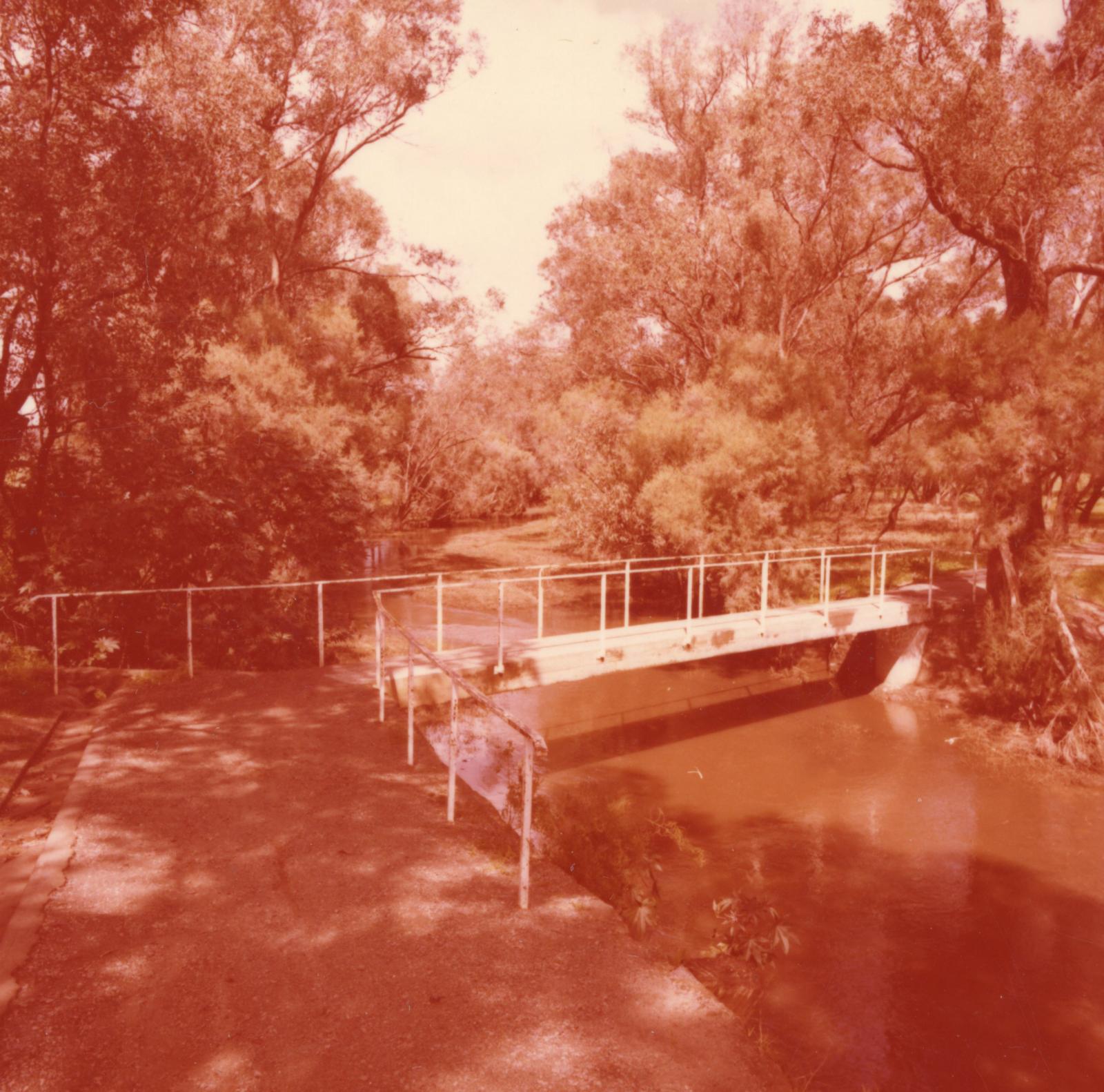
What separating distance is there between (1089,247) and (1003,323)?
7383 mm

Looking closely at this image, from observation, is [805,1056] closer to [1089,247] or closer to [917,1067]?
[917,1067]

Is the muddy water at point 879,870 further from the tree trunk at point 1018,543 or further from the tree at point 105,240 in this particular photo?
the tree at point 105,240

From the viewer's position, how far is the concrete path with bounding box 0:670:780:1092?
3.94 m

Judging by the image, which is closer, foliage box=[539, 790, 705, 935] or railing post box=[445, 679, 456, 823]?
railing post box=[445, 679, 456, 823]

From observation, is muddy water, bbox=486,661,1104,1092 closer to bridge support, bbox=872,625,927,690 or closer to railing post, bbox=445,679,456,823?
bridge support, bbox=872,625,927,690

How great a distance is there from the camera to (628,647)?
1279 centimetres

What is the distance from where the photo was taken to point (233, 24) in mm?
18734

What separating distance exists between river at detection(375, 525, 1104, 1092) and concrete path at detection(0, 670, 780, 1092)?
2444mm

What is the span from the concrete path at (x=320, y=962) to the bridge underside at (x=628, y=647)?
137 inches

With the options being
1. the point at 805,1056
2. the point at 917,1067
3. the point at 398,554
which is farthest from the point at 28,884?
the point at 398,554

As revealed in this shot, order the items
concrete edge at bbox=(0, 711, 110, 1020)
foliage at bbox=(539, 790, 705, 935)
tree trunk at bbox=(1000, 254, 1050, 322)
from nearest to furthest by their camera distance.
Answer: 1. concrete edge at bbox=(0, 711, 110, 1020)
2. foliage at bbox=(539, 790, 705, 935)
3. tree trunk at bbox=(1000, 254, 1050, 322)

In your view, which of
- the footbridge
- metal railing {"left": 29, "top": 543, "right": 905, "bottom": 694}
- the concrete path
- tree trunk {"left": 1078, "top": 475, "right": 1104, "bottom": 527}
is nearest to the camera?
the concrete path

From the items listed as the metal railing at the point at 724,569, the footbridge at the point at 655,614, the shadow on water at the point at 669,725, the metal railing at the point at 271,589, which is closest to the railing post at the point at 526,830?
the footbridge at the point at 655,614

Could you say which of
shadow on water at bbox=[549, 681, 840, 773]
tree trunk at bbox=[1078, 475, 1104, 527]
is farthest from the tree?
tree trunk at bbox=[1078, 475, 1104, 527]
